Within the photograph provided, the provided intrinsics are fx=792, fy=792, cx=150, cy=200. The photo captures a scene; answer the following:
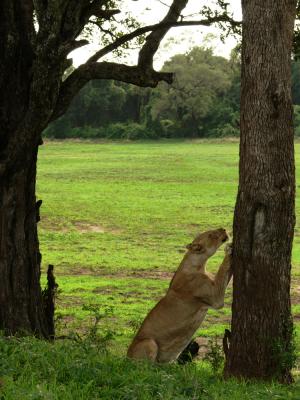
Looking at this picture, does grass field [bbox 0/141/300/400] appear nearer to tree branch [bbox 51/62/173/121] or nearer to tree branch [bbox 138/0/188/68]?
tree branch [bbox 51/62/173/121]

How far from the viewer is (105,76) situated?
9.36 meters

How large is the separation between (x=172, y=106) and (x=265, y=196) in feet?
254

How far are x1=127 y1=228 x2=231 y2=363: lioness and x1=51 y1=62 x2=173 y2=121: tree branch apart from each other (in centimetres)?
244

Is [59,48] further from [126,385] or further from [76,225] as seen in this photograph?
[76,225]

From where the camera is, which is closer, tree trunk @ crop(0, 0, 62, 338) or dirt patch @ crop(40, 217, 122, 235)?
tree trunk @ crop(0, 0, 62, 338)

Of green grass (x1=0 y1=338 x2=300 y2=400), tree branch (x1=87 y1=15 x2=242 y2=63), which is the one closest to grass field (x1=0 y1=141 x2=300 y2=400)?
green grass (x1=0 y1=338 x2=300 y2=400)

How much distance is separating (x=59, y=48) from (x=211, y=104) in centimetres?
7744

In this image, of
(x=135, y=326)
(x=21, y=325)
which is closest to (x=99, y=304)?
(x=135, y=326)

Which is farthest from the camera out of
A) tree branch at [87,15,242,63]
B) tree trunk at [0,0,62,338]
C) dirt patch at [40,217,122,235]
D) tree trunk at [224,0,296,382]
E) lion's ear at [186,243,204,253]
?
dirt patch at [40,217,122,235]

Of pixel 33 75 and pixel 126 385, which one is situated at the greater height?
pixel 33 75

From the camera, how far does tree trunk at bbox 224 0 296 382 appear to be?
701 cm

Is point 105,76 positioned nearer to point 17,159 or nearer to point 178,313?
point 17,159

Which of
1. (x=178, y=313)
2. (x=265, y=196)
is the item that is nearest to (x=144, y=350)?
(x=178, y=313)

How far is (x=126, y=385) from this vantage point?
19.1ft
